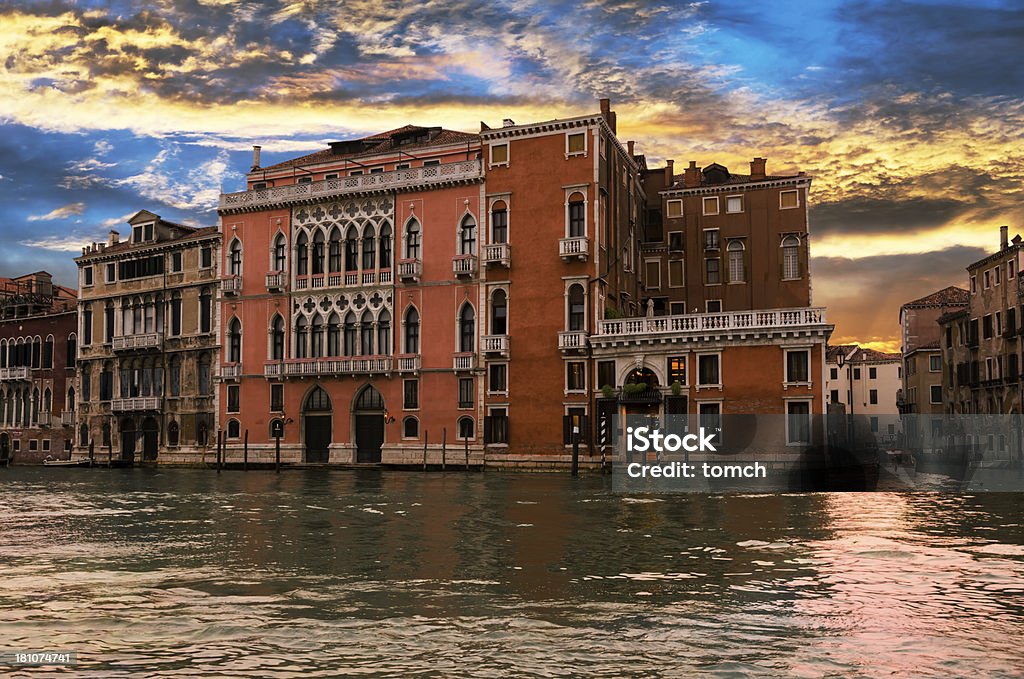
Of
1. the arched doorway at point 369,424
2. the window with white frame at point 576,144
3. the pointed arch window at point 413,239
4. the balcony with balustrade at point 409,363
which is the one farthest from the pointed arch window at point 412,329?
the window with white frame at point 576,144

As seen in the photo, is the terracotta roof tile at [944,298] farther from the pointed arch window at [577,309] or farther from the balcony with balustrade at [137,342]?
the balcony with balustrade at [137,342]

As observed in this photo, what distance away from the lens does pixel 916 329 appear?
233 ft

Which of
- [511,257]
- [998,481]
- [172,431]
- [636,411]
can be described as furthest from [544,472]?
[172,431]

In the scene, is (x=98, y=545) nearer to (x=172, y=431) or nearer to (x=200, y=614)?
(x=200, y=614)

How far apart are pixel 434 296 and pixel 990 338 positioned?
29.2 metres

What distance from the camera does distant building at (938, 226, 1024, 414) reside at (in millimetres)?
50594

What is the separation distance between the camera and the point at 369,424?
47156mm

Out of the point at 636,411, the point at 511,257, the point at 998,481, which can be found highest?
the point at 511,257

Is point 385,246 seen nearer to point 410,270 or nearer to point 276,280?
point 410,270

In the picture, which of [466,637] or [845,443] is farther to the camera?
[845,443]

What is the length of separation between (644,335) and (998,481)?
45.0 ft

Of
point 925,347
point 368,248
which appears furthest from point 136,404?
point 925,347

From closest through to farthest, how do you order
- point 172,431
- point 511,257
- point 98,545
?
1. point 98,545
2. point 511,257
3. point 172,431

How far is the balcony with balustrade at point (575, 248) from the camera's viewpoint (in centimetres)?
4241
